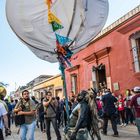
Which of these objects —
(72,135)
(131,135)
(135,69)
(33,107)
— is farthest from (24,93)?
(135,69)

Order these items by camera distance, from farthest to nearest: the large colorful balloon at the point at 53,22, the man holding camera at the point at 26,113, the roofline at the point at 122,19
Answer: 1. the roofline at the point at 122,19
2. the man holding camera at the point at 26,113
3. the large colorful balloon at the point at 53,22

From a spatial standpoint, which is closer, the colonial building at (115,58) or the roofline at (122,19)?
the roofline at (122,19)

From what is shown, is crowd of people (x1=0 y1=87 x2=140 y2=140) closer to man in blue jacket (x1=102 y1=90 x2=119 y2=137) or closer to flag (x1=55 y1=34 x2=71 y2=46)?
man in blue jacket (x1=102 y1=90 x2=119 y2=137)

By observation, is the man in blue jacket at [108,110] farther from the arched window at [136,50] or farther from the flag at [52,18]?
the flag at [52,18]

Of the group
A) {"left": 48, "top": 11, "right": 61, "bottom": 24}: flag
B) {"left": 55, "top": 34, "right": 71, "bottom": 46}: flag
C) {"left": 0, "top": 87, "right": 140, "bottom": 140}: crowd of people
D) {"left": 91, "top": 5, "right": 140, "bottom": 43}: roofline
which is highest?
{"left": 91, "top": 5, "right": 140, "bottom": 43}: roofline

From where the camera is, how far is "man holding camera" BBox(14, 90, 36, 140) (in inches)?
304

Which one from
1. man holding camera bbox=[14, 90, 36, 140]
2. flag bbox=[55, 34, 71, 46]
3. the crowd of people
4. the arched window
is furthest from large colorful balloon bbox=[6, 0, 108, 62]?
the arched window

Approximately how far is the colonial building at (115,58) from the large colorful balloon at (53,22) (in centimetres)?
950

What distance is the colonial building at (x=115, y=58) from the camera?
15.6 metres

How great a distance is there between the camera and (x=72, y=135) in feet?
17.7

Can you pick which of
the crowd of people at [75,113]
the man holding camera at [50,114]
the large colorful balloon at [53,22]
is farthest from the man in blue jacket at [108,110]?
the large colorful balloon at [53,22]

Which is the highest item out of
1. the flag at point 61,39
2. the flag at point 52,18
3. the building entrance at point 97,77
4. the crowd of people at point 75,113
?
the building entrance at point 97,77

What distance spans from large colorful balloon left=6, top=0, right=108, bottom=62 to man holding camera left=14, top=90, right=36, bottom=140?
7.02 ft

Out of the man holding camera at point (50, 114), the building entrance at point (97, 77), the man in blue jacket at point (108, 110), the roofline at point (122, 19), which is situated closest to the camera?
the man holding camera at point (50, 114)
